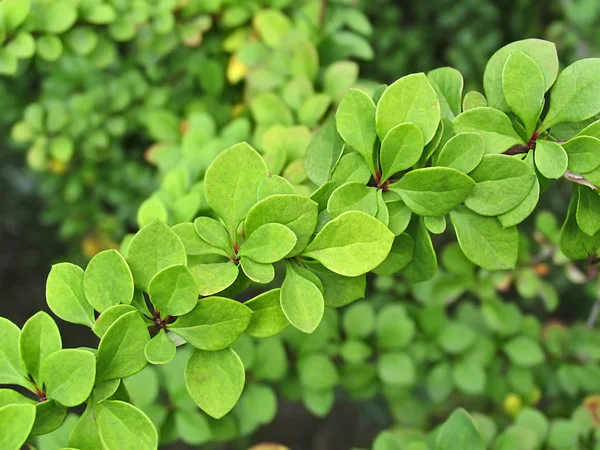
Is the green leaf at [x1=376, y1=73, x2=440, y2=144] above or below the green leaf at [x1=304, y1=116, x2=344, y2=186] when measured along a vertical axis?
above

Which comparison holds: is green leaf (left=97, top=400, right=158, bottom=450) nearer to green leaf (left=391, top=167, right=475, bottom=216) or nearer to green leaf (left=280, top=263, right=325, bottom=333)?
green leaf (left=280, top=263, right=325, bottom=333)

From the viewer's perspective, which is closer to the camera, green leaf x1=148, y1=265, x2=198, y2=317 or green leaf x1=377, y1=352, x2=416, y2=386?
green leaf x1=148, y1=265, x2=198, y2=317

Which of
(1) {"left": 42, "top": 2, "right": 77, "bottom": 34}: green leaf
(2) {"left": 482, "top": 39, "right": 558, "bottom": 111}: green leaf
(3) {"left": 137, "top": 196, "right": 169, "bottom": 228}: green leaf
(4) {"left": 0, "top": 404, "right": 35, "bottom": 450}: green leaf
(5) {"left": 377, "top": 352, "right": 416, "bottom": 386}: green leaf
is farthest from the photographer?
(5) {"left": 377, "top": 352, "right": 416, "bottom": 386}: green leaf

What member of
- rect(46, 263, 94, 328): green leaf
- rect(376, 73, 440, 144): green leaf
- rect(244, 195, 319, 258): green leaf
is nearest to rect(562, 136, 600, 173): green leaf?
rect(376, 73, 440, 144): green leaf

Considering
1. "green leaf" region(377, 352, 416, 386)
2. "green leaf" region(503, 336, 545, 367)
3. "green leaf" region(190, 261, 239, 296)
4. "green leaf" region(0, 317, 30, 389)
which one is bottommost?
"green leaf" region(503, 336, 545, 367)

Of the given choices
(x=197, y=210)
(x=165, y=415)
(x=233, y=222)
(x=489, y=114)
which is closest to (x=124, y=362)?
(x=233, y=222)

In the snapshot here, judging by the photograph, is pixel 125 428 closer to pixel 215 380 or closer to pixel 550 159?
pixel 215 380
